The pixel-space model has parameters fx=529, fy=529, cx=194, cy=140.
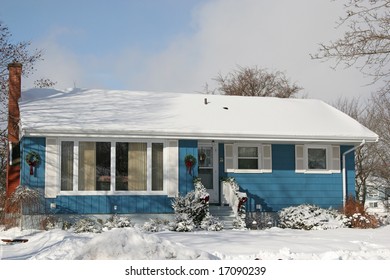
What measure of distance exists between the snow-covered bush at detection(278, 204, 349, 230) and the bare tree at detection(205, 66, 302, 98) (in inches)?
833

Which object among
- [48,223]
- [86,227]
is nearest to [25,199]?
[48,223]

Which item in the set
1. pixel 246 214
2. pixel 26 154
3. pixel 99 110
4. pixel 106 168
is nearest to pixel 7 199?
pixel 26 154

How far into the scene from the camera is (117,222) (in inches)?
637

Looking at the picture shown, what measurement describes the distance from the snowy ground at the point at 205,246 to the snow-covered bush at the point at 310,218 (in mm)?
478

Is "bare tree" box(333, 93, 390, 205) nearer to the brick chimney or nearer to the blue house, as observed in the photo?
the blue house

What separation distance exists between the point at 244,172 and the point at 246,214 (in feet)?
4.96

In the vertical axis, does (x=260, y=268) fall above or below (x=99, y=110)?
below

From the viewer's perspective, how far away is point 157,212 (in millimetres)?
17188

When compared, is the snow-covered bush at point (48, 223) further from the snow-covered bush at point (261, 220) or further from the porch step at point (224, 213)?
the snow-covered bush at point (261, 220)

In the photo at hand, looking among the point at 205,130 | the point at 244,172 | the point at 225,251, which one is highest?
the point at 205,130

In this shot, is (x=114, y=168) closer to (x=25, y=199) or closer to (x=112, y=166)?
(x=112, y=166)

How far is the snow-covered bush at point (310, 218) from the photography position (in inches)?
669

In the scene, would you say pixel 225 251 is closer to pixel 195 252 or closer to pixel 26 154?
pixel 195 252

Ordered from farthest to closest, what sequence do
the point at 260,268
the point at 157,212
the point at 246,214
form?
the point at 246,214
the point at 157,212
the point at 260,268
